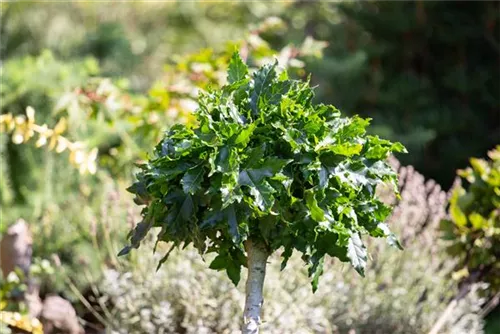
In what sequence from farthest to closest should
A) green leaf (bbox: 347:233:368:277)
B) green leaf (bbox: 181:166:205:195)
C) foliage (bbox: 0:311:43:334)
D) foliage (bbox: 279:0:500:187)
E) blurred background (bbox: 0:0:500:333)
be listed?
foliage (bbox: 279:0:500:187), blurred background (bbox: 0:0:500:333), foliage (bbox: 0:311:43:334), green leaf (bbox: 347:233:368:277), green leaf (bbox: 181:166:205:195)

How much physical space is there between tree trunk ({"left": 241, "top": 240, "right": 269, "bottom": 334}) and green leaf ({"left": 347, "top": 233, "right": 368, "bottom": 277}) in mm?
234

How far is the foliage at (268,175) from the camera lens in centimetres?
186

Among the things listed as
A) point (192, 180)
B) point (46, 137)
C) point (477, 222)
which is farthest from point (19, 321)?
point (477, 222)

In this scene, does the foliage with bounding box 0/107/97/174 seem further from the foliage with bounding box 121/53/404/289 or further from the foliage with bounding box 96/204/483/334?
the foliage with bounding box 121/53/404/289

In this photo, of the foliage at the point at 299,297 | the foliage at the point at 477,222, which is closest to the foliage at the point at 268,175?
the foliage at the point at 299,297

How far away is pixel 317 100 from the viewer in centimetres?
529

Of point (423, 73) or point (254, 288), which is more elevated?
point (423, 73)

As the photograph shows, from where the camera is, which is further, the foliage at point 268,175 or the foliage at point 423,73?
the foliage at point 423,73

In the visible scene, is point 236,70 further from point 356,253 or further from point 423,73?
point 423,73

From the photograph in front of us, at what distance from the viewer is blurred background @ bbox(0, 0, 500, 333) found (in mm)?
2866

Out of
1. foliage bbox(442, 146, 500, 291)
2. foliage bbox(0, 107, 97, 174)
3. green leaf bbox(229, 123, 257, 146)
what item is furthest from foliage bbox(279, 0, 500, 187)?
green leaf bbox(229, 123, 257, 146)

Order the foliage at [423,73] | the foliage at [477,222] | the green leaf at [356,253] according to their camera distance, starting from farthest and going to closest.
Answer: the foliage at [423,73], the foliage at [477,222], the green leaf at [356,253]

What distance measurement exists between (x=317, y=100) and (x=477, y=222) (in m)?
2.28

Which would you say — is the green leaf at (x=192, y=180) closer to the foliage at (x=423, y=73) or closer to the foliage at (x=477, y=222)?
the foliage at (x=477, y=222)
